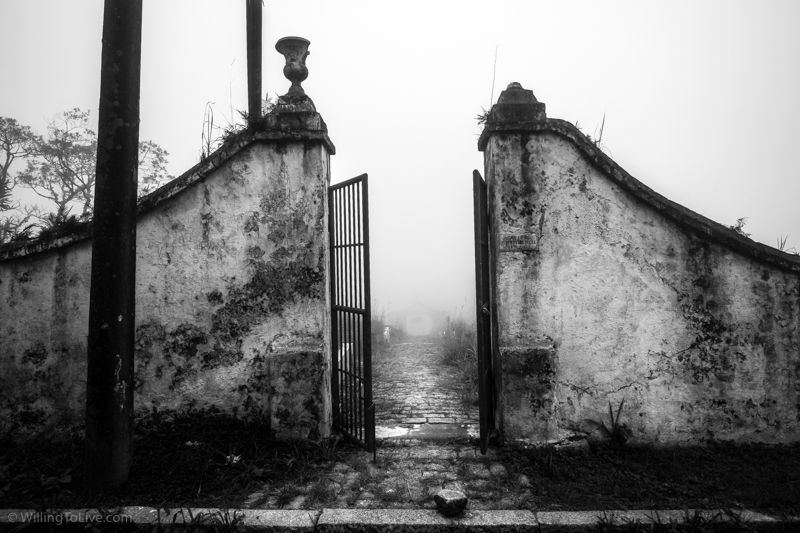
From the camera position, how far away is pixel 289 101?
14.9 ft

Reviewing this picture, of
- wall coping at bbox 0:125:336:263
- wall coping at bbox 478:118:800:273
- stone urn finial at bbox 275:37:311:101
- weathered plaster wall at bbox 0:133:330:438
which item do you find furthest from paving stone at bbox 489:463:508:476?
stone urn finial at bbox 275:37:311:101

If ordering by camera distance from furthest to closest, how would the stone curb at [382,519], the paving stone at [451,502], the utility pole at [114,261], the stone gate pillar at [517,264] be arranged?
the stone gate pillar at [517,264] → the utility pole at [114,261] → the paving stone at [451,502] → the stone curb at [382,519]

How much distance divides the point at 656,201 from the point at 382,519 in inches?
152

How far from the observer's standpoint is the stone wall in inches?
161

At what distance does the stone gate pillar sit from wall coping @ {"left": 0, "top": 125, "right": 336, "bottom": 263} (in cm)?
195

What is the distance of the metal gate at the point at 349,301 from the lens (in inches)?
172

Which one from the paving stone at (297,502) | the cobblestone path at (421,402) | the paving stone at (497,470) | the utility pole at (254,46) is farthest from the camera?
the cobblestone path at (421,402)

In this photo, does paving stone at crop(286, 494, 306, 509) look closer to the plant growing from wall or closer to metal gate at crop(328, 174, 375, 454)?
metal gate at crop(328, 174, 375, 454)

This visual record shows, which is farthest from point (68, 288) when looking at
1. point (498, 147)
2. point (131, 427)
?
point (498, 147)

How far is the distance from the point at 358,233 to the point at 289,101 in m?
1.63

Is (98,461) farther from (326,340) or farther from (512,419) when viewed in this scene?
(512,419)

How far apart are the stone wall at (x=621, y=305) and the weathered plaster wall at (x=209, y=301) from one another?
1997 millimetres

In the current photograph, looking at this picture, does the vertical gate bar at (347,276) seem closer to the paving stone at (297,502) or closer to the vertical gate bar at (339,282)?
the vertical gate bar at (339,282)

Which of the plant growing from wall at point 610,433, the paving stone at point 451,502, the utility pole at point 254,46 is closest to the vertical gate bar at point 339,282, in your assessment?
the utility pole at point 254,46
